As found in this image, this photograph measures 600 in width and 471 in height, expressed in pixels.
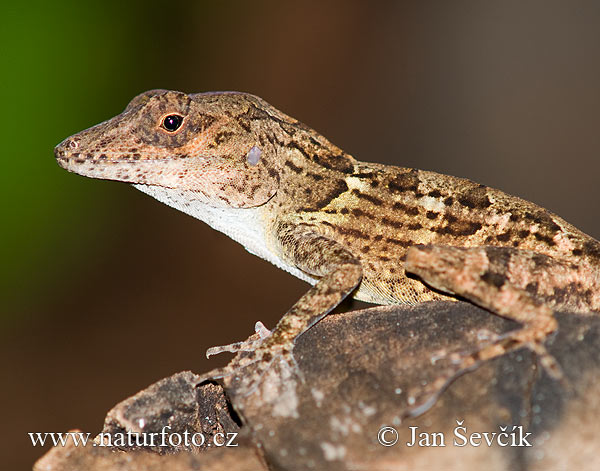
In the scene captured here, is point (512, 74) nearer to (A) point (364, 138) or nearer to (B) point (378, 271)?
(A) point (364, 138)

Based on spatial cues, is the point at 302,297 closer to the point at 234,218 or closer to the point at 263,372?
the point at 263,372

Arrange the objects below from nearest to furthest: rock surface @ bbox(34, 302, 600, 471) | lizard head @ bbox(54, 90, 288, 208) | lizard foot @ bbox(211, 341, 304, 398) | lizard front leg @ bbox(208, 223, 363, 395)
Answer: rock surface @ bbox(34, 302, 600, 471) → lizard foot @ bbox(211, 341, 304, 398) → lizard front leg @ bbox(208, 223, 363, 395) → lizard head @ bbox(54, 90, 288, 208)

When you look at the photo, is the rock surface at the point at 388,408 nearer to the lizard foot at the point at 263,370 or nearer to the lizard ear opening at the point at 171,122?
the lizard foot at the point at 263,370

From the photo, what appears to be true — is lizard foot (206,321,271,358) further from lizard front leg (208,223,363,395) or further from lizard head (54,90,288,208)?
lizard head (54,90,288,208)

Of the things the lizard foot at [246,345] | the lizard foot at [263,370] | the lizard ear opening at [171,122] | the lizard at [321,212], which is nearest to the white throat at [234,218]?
the lizard at [321,212]

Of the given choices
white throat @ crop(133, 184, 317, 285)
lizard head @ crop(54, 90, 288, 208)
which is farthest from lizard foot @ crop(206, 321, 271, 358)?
lizard head @ crop(54, 90, 288, 208)

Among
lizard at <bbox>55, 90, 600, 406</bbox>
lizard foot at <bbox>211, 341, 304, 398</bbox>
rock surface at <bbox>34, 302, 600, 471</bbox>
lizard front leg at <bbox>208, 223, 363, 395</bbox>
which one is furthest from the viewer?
→ lizard at <bbox>55, 90, 600, 406</bbox>

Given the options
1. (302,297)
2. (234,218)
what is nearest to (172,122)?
(234,218)
